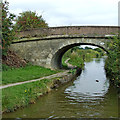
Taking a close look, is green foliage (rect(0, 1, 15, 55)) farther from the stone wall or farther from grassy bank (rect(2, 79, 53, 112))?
grassy bank (rect(2, 79, 53, 112))

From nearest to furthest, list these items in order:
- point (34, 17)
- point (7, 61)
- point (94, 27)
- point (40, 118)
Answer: point (40, 118)
point (7, 61)
point (94, 27)
point (34, 17)

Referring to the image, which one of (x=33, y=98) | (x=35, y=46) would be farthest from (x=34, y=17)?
(x=33, y=98)

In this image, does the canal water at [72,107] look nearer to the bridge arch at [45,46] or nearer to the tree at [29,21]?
the bridge arch at [45,46]

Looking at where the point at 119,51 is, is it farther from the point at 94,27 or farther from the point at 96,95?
the point at 94,27

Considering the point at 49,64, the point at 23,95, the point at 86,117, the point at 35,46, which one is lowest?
the point at 86,117

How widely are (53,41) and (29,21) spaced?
572 cm

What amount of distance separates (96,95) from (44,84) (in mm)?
2776

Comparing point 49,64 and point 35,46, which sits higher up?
point 35,46

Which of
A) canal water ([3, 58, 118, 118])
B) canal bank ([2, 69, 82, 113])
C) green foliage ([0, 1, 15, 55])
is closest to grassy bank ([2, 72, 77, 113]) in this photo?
canal bank ([2, 69, 82, 113])

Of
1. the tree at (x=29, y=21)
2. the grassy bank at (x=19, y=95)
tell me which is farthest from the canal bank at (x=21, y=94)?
the tree at (x=29, y=21)

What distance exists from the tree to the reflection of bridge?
3.62 metres

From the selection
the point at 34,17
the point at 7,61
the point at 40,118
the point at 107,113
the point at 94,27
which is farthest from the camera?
the point at 34,17

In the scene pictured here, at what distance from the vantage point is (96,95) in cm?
1001

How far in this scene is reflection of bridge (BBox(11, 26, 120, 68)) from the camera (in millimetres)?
15398
